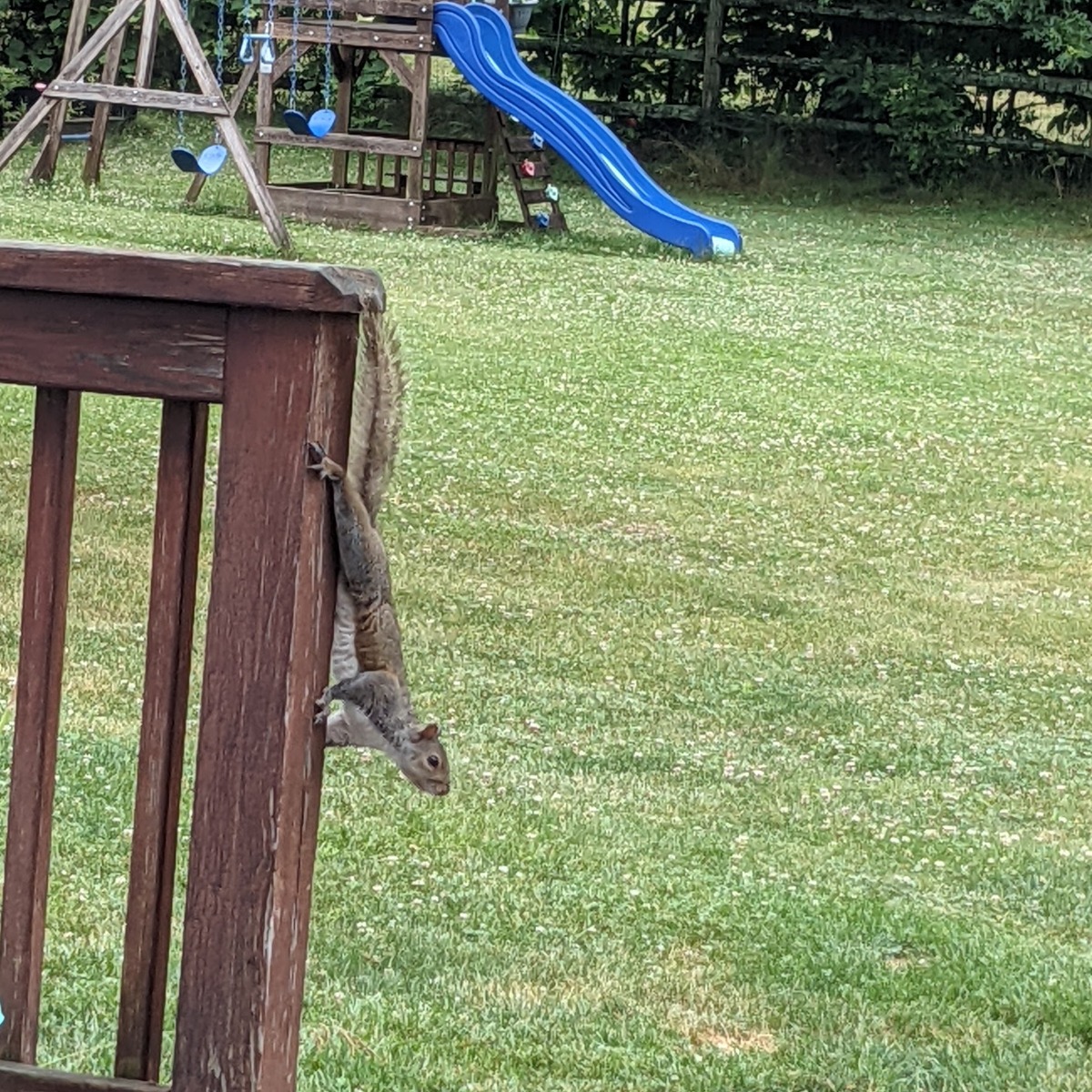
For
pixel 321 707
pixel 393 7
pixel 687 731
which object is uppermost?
pixel 393 7

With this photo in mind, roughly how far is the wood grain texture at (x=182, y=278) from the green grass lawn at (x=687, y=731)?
1.77 meters

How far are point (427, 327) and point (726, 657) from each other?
6.28 metres

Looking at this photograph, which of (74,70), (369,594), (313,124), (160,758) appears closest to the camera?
Answer: (160,758)

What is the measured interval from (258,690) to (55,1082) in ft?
1.84

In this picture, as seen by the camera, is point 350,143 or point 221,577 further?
point 350,143

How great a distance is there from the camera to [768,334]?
43.1 ft

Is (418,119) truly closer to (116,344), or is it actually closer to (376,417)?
(376,417)

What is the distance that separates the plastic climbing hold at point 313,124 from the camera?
16.2m

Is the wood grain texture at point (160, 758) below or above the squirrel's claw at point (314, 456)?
below

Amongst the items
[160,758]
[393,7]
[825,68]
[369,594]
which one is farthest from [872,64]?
[160,758]

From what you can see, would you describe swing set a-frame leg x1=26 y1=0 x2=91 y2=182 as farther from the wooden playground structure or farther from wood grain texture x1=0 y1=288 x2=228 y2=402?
wood grain texture x1=0 y1=288 x2=228 y2=402

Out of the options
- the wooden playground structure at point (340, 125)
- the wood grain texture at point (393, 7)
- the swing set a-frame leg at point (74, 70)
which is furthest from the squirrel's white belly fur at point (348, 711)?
the wood grain texture at point (393, 7)

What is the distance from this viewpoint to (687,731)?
5.68m

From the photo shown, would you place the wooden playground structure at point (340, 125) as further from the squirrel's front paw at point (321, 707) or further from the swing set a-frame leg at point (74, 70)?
the squirrel's front paw at point (321, 707)
